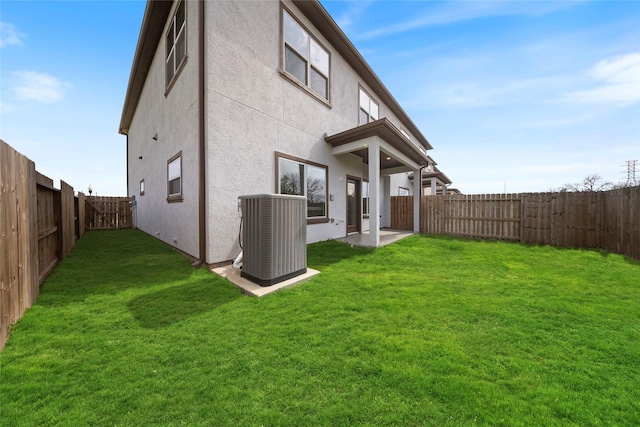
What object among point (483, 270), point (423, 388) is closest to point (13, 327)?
point (423, 388)

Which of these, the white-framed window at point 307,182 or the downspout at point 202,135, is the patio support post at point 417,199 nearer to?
the white-framed window at point 307,182

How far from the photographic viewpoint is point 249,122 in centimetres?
545

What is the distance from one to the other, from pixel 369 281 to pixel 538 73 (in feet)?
27.6

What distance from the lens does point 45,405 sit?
1.53 metres

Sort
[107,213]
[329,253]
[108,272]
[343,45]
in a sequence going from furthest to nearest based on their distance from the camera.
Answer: [107,213]
[343,45]
[329,253]
[108,272]

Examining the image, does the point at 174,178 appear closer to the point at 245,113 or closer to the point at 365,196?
the point at 245,113

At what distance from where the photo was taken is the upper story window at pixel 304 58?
651 centimetres

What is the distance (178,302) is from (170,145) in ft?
18.3

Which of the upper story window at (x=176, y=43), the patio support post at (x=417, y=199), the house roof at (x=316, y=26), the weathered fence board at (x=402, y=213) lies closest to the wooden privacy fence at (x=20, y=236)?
the upper story window at (x=176, y=43)

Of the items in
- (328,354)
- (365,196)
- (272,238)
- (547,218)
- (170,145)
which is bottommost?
(328,354)

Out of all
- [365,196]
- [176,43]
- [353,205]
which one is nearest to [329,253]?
[353,205]

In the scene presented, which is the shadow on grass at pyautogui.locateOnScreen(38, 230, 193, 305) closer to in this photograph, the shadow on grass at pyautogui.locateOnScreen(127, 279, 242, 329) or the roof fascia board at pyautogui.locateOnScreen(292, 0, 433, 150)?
the shadow on grass at pyautogui.locateOnScreen(127, 279, 242, 329)

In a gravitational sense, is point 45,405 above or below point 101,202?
below

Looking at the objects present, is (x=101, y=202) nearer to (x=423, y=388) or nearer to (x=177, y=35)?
(x=177, y=35)
